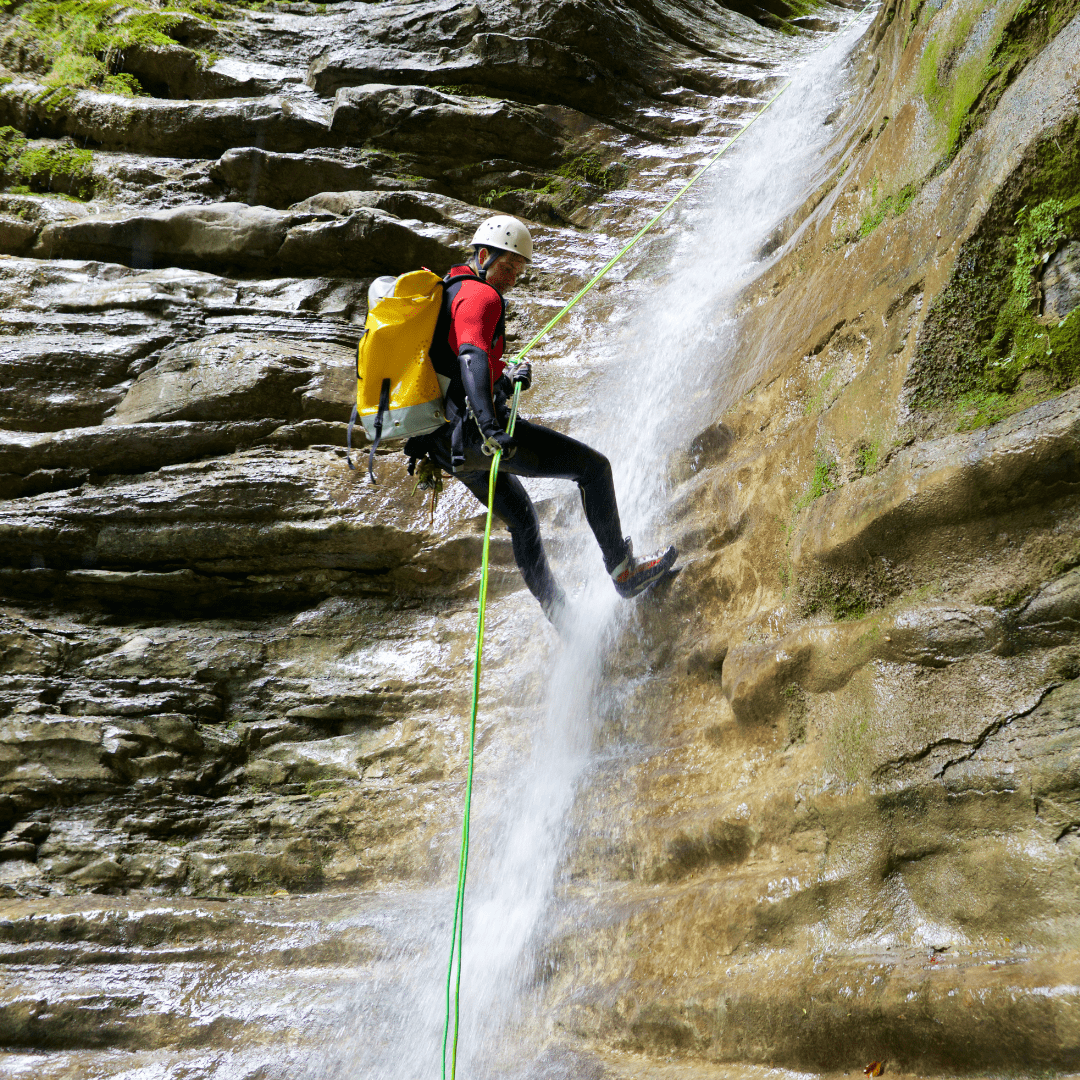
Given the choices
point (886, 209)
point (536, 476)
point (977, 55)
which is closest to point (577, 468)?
point (536, 476)

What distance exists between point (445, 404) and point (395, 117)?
31.7 ft

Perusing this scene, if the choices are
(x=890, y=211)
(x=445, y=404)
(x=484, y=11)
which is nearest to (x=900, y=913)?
(x=445, y=404)

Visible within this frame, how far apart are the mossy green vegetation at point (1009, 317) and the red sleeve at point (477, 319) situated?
2.42 metres

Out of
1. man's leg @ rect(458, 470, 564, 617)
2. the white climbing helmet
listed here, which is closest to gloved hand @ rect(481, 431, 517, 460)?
man's leg @ rect(458, 470, 564, 617)

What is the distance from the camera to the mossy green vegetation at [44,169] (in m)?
11.8

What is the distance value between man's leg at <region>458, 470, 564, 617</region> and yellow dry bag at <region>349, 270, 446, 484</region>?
0.73 meters

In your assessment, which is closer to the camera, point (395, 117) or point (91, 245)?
point (91, 245)

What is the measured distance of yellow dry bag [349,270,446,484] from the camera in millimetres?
5086

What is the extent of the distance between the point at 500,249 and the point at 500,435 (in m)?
1.46

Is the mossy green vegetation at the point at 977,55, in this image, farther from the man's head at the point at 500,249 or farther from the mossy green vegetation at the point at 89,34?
the mossy green vegetation at the point at 89,34

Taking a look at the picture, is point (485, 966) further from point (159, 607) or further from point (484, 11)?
point (484, 11)

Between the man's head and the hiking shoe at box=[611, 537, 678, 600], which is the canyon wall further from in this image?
the man's head

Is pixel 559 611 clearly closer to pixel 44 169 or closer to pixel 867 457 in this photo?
pixel 867 457

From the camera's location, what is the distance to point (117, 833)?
620 cm
